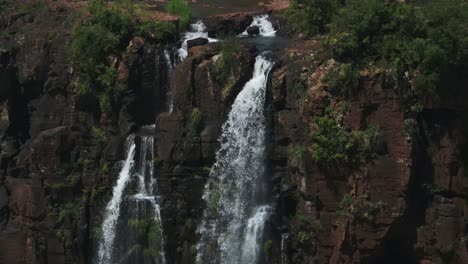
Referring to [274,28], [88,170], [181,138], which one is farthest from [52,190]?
[274,28]

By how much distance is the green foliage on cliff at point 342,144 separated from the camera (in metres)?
23.1

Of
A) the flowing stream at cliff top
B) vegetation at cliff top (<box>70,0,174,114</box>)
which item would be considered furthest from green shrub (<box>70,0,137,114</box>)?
the flowing stream at cliff top

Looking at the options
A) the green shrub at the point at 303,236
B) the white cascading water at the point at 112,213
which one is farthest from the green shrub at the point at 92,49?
the green shrub at the point at 303,236

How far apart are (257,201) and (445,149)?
596 cm

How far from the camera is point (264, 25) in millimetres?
29703

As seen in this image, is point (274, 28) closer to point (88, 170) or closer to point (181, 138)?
point (181, 138)

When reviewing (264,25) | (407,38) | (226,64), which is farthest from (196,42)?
(407,38)

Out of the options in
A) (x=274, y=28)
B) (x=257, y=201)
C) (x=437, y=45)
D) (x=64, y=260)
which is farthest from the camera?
(x=274, y=28)

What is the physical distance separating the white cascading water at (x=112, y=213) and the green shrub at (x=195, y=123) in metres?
2.24

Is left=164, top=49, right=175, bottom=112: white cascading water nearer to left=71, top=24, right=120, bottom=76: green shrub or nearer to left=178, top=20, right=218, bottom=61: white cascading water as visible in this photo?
left=178, top=20, right=218, bottom=61: white cascading water

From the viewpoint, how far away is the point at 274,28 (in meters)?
29.4

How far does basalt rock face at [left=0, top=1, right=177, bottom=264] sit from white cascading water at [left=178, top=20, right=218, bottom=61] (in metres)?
0.76

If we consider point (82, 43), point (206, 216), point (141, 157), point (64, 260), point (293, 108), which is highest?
point (82, 43)

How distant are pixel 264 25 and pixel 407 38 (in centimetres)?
727
